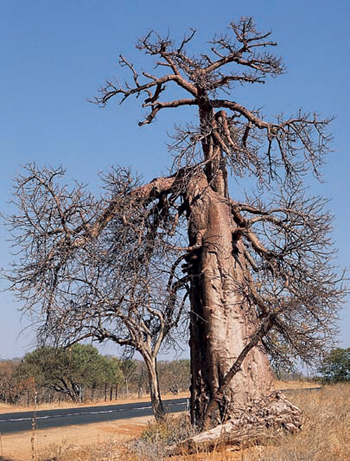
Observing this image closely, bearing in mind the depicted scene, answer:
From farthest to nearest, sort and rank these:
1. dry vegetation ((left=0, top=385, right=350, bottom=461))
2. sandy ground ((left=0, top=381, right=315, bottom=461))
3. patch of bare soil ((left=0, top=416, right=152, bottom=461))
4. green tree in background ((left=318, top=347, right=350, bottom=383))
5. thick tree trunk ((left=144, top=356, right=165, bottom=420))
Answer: green tree in background ((left=318, top=347, right=350, bottom=383))
sandy ground ((left=0, top=381, right=315, bottom=461))
patch of bare soil ((left=0, top=416, right=152, bottom=461))
thick tree trunk ((left=144, top=356, right=165, bottom=420))
dry vegetation ((left=0, top=385, right=350, bottom=461))

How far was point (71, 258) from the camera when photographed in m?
7.23

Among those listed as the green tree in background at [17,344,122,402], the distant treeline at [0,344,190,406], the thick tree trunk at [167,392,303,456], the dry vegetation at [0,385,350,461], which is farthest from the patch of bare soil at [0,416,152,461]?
the green tree in background at [17,344,122,402]

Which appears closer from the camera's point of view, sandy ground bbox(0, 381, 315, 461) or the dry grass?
the dry grass

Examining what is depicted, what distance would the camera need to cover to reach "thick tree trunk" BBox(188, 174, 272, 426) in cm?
641

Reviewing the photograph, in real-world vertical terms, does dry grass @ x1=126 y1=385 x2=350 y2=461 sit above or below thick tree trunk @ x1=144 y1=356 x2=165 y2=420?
below

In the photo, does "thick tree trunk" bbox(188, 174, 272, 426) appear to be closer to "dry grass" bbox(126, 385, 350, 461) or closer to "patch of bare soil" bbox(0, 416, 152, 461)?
"dry grass" bbox(126, 385, 350, 461)

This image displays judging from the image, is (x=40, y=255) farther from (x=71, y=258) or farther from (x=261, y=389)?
(x=261, y=389)

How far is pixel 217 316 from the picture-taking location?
6.65 meters

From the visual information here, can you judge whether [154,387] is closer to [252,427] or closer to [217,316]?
[217,316]

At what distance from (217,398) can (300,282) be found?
6.90 feet

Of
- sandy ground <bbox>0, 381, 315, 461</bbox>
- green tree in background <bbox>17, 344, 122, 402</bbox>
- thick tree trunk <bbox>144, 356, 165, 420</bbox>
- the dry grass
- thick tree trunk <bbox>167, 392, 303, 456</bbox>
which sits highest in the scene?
green tree in background <bbox>17, 344, 122, 402</bbox>

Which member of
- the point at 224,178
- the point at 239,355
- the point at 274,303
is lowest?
the point at 239,355

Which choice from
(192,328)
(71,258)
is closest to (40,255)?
(71,258)

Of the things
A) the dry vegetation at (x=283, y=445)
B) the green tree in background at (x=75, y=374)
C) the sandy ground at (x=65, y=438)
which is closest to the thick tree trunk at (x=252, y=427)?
the dry vegetation at (x=283, y=445)
